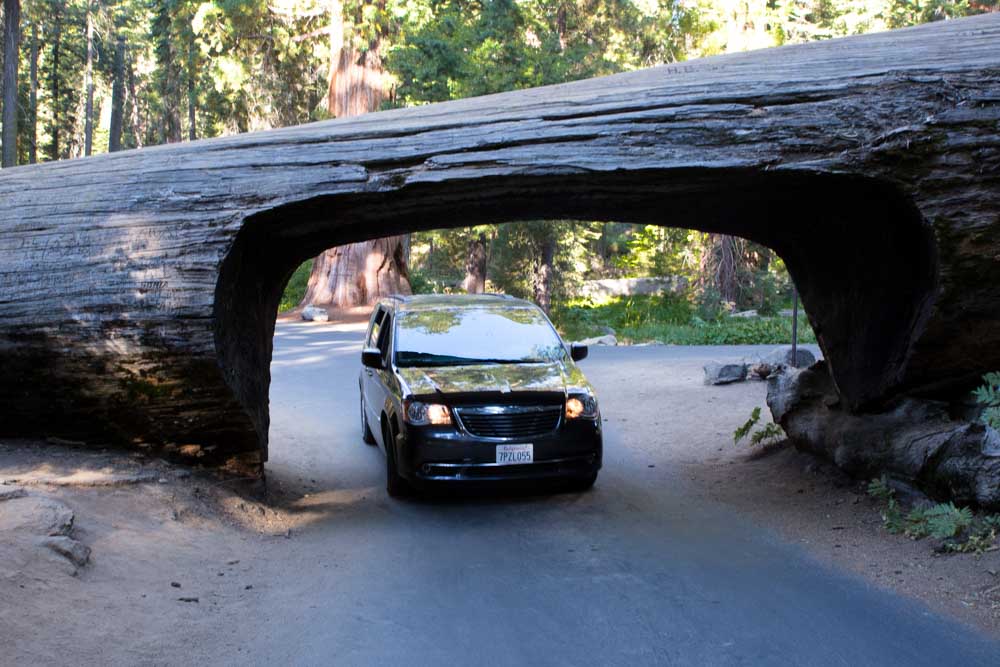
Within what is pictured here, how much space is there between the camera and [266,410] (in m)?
8.83

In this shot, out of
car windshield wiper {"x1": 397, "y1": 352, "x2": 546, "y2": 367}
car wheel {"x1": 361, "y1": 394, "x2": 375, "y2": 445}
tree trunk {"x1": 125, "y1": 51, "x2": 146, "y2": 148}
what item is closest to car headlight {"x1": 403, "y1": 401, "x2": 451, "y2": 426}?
car windshield wiper {"x1": 397, "y1": 352, "x2": 546, "y2": 367}

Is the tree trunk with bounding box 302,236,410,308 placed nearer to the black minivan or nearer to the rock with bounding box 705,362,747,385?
the rock with bounding box 705,362,747,385

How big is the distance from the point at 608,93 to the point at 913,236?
2586mm

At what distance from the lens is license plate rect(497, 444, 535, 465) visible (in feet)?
25.5

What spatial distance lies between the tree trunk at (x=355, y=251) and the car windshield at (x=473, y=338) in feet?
63.1

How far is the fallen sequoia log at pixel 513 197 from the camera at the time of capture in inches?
251

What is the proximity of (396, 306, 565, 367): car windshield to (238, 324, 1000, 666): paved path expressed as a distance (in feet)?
4.38

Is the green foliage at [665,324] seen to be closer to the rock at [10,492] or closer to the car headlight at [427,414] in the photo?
the car headlight at [427,414]

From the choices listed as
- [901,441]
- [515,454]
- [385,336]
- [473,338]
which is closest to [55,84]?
[385,336]

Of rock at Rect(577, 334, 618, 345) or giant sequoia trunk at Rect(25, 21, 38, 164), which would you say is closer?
rock at Rect(577, 334, 618, 345)

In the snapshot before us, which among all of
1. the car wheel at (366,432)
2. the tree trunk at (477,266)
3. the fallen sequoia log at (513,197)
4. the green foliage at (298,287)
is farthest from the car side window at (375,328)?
the green foliage at (298,287)

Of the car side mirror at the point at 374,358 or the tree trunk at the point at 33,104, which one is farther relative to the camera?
the tree trunk at the point at 33,104

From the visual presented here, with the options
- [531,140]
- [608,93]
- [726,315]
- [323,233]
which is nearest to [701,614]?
[531,140]

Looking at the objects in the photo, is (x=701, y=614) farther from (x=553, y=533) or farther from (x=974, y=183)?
(x=974, y=183)
